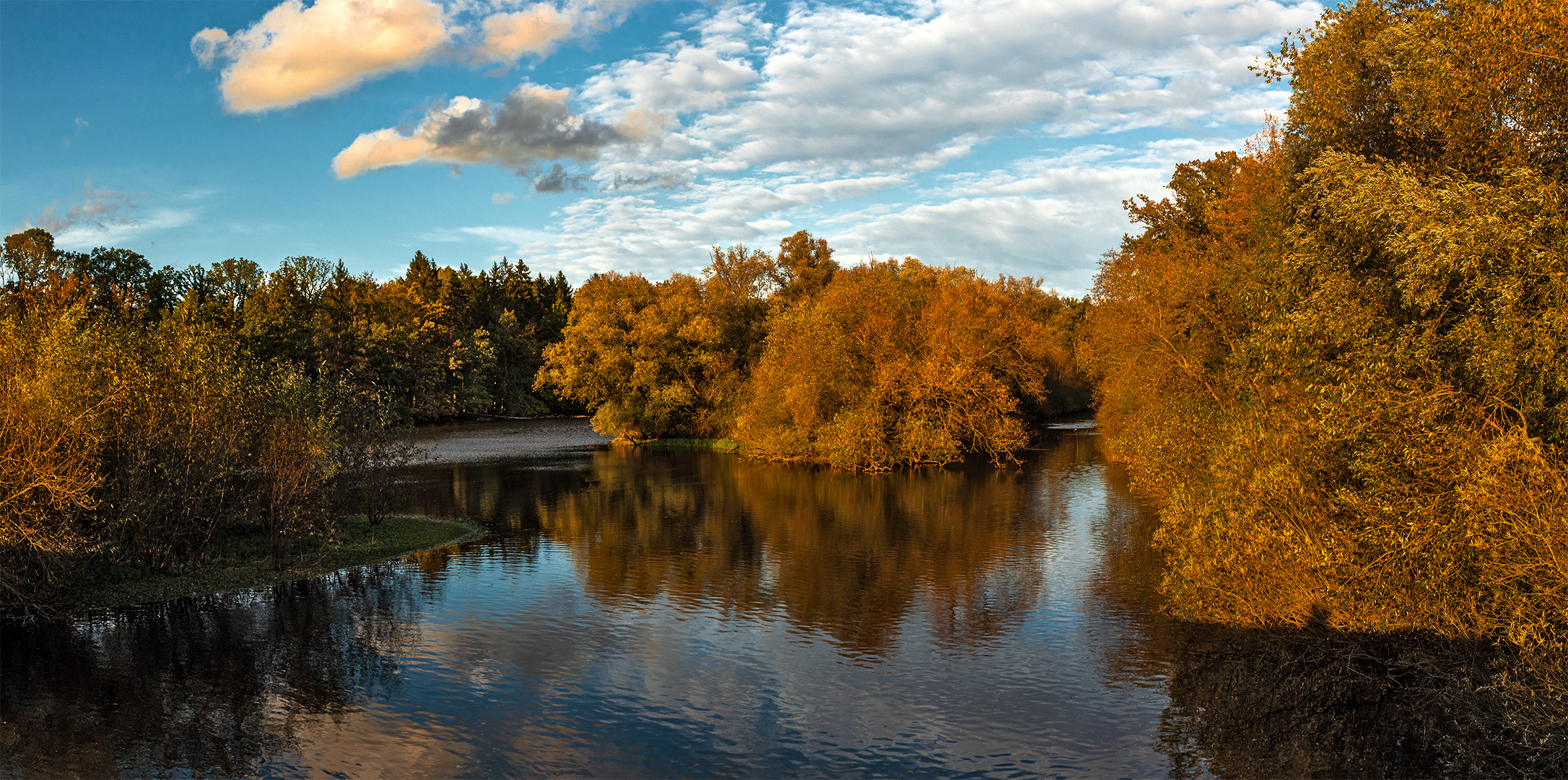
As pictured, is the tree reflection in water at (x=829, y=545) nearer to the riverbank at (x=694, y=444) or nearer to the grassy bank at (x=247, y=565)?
the grassy bank at (x=247, y=565)

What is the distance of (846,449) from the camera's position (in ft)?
188

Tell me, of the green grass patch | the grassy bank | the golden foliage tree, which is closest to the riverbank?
the green grass patch

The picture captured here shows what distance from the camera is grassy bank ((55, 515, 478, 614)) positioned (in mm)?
26156

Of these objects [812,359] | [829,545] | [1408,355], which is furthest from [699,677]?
[812,359]

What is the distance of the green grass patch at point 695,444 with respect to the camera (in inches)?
2968

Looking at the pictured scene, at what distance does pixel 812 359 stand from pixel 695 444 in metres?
22.3

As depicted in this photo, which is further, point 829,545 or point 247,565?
point 829,545

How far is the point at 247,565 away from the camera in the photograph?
29.8m

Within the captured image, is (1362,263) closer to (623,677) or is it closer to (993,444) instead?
(623,677)

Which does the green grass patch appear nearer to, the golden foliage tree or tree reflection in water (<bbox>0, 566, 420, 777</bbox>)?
the golden foliage tree

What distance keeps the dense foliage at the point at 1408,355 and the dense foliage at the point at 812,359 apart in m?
30.9

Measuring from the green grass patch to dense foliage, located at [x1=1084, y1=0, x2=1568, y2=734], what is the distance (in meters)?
51.1

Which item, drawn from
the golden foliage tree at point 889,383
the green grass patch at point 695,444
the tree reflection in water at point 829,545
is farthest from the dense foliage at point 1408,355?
the green grass patch at point 695,444

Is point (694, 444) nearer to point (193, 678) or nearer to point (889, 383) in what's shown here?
point (889, 383)
